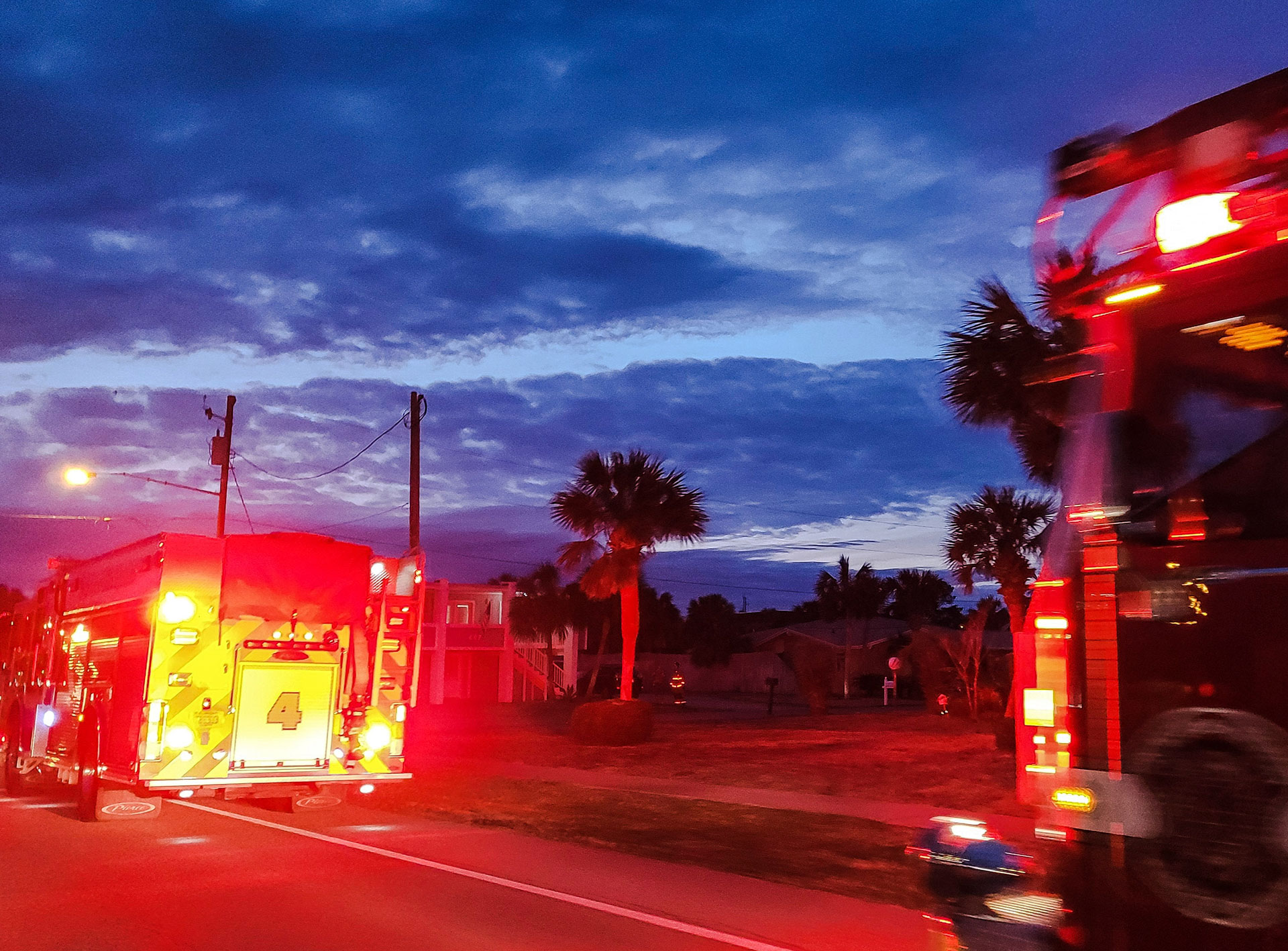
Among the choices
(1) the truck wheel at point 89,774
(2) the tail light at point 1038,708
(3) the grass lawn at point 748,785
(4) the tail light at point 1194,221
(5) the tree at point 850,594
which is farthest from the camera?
(5) the tree at point 850,594

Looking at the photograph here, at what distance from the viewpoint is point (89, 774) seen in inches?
474

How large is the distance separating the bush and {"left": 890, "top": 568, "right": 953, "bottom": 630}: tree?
201 ft

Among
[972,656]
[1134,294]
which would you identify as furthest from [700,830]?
[972,656]

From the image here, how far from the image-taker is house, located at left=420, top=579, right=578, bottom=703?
51.2 m

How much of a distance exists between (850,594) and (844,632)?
76.0 feet

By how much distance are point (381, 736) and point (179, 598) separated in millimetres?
2504

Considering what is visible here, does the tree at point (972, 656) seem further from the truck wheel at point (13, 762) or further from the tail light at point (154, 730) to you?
the tail light at point (154, 730)

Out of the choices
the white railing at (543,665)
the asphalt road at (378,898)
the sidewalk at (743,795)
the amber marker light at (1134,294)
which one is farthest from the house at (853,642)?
the amber marker light at (1134,294)

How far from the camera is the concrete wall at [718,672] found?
60909mm

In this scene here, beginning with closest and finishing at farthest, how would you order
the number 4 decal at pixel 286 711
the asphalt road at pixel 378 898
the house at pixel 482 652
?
the asphalt road at pixel 378 898 → the number 4 decal at pixel 286 711 → the house at pixel 482 652

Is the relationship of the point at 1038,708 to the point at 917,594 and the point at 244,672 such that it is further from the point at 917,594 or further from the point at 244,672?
the point at 917,594

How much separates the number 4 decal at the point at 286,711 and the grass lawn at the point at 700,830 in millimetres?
2688

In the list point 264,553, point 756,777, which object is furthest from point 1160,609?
point 756,777

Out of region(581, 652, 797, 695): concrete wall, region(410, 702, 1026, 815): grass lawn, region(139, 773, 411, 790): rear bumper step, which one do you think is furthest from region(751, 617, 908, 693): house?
region(139, 773, 411, 790): rear bumper step
